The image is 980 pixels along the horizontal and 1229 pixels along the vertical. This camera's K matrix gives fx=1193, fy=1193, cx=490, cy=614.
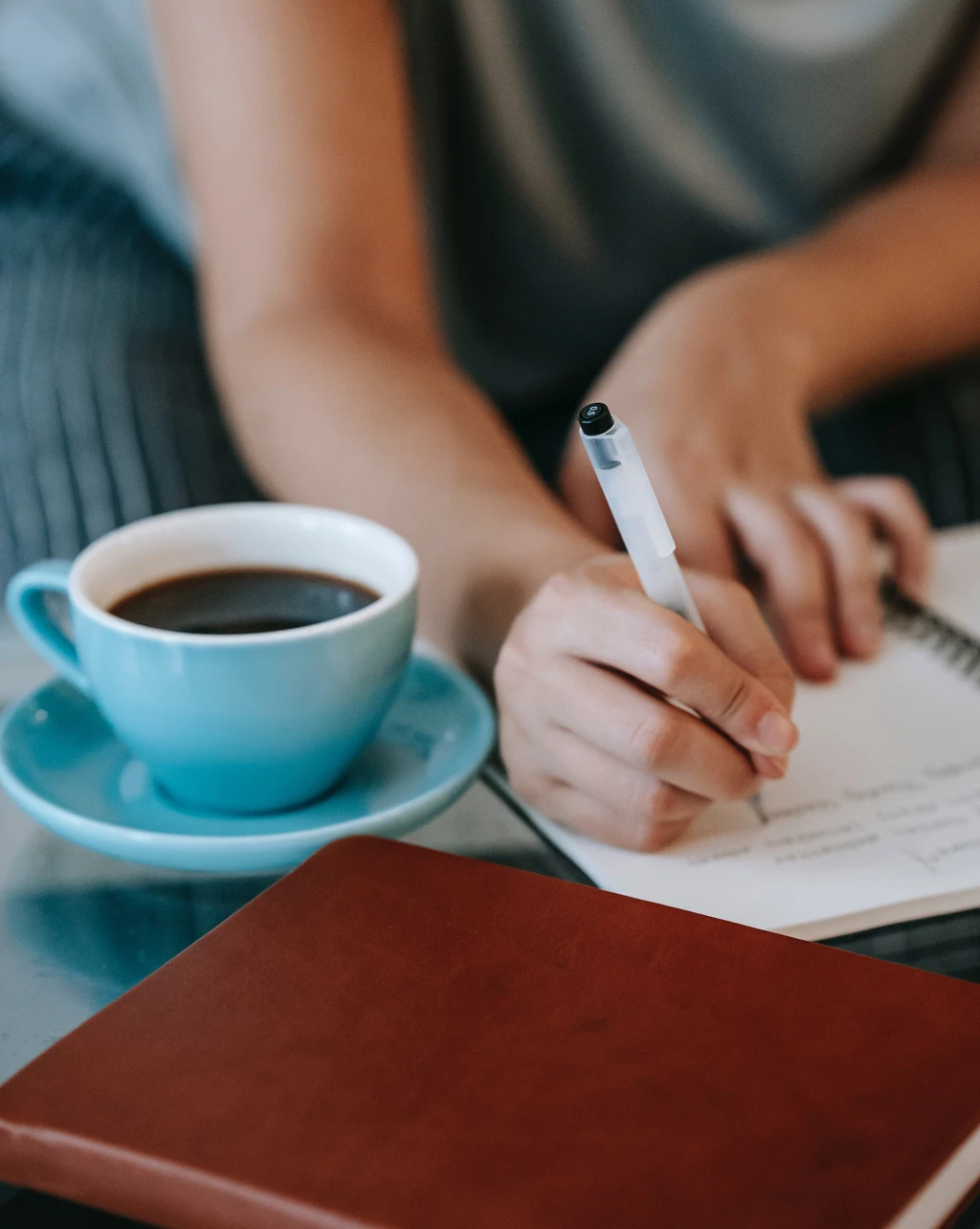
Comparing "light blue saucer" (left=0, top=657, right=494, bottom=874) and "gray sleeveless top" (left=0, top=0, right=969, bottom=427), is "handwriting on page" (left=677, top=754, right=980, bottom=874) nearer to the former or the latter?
"light blue saucer" (left=0, top=657, right=494, bottom=874)

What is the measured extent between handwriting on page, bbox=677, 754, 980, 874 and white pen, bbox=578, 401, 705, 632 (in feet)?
0.23

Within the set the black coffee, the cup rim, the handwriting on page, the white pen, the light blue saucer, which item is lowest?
the handwriting on page

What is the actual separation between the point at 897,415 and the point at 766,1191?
657 millimetres

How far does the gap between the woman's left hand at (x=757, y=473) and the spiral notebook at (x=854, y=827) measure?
1.2 inches

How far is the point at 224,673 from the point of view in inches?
13.9

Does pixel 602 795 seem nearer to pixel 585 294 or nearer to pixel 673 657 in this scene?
pixel 673 657

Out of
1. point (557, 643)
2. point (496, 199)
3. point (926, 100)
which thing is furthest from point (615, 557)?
point (926, 100)

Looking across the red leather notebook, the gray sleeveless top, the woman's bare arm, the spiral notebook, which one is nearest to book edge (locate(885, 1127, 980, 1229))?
the red leather notebook

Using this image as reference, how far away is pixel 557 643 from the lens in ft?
1.24

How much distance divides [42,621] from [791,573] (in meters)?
0.30

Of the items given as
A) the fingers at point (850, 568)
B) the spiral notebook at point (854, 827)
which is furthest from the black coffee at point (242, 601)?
the fingers at point (850, 568)

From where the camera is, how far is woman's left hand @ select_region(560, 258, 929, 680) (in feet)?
1.69

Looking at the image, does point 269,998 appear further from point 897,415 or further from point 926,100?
point 926,100

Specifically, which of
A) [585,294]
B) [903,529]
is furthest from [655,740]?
[585,294]
